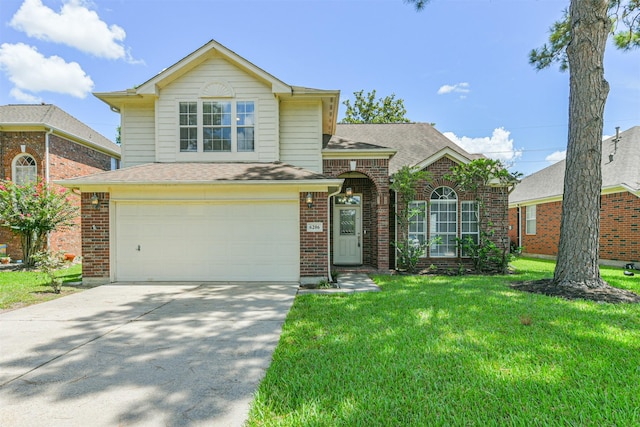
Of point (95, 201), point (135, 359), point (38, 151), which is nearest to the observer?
point (135, 359)

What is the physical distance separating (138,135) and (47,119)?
20.8 feet

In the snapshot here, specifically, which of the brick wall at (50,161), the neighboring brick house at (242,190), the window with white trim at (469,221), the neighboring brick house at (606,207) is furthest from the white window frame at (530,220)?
the brick wall at (50,161)

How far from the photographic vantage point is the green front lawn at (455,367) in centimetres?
239

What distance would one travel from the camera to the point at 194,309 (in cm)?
554

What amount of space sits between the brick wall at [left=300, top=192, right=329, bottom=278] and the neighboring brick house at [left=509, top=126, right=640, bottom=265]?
38.6 ft

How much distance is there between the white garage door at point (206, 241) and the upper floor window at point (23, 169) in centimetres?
776

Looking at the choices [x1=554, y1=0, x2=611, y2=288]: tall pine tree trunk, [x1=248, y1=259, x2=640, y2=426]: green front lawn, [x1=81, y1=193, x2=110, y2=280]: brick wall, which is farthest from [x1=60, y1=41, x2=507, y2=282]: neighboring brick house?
[x1=554, y1=0, x2=611, y2=288]: tall pine tree trunk

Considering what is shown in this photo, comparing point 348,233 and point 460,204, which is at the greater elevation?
point 460,204

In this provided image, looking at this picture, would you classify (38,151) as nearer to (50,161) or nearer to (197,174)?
(50,161)

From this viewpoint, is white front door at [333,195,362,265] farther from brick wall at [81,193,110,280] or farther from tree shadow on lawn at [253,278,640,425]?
brick wall at [81,193,110,280]

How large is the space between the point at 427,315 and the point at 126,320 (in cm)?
498

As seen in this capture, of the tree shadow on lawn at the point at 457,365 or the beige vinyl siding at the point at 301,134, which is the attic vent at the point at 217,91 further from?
the tree shadow on lawn at the point at 457,365

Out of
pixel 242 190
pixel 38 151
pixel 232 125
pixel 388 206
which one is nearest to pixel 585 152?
pixel 388 206

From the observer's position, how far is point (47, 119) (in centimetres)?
1248
